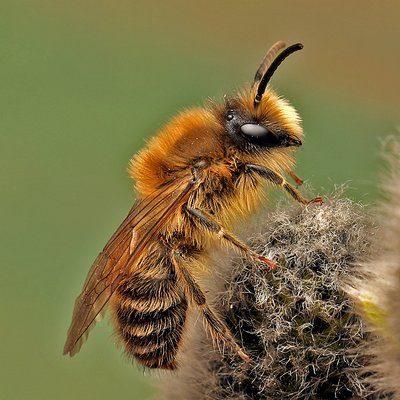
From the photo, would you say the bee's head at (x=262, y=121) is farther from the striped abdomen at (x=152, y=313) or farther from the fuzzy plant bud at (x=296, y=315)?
the striped abdomen at (x=152, y=313)

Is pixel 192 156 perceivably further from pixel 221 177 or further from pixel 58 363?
pixel 58 363

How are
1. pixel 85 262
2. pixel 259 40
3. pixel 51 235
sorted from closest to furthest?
pixel 85 262
pixel 51 235
pixel 259 40

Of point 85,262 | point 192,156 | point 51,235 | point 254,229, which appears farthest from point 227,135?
point 51,235

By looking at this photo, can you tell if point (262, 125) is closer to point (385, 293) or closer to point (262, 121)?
point (262, 121)

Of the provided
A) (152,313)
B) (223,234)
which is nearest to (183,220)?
(223,234)

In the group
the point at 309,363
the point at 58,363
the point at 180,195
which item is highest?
the point at 180,195

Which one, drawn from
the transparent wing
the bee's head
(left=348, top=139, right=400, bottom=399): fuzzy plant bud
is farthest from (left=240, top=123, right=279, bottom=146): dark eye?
(left=348, top=139, right=400, bottom=399): fuzzy plant bud

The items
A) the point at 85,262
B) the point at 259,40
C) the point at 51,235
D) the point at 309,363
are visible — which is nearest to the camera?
the point at 309,363

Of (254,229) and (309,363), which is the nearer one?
(309,363)
